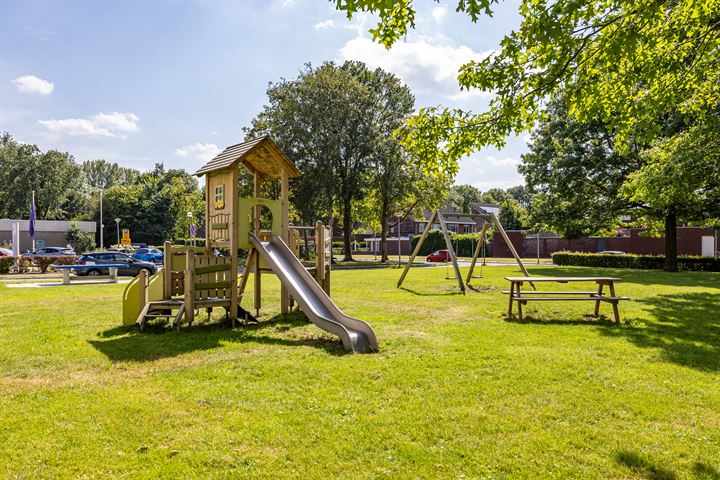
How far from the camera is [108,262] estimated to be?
24578 millimetres

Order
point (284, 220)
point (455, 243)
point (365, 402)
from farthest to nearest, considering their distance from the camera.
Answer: point (455, 243) → point (284, 220) → point (365, 402)

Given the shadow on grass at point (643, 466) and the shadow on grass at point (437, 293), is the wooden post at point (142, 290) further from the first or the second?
the shadow on grass at point (643, 466)

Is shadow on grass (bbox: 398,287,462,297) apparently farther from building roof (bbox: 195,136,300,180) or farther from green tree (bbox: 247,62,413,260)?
green tree (bbox: 247,62,413,260)

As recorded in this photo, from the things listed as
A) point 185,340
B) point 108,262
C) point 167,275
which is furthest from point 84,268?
point 185,340

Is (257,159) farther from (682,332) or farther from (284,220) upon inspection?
(682,332)

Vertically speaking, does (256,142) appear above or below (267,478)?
above

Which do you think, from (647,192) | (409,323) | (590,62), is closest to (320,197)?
(647,192)

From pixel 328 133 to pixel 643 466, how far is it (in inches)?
1355

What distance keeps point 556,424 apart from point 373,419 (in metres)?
1.64

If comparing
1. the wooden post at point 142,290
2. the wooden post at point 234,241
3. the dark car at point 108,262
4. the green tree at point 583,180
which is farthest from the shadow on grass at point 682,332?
the dark car at point 108,262

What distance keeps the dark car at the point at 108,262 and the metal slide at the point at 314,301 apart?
15.7m

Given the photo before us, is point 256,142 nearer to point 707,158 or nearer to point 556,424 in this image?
point 556,424

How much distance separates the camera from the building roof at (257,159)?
10234 millimetres

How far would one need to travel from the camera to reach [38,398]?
16.8 ft
